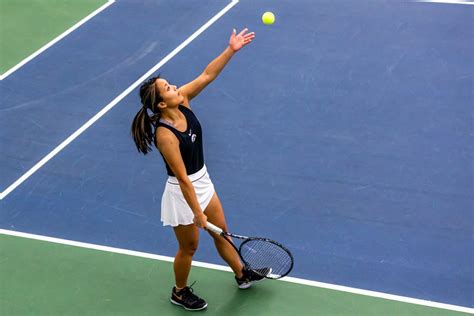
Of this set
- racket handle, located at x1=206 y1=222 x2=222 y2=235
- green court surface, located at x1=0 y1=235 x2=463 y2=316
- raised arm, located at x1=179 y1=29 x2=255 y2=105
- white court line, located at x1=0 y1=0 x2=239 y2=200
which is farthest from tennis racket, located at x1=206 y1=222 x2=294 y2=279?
white court line, located at x1=0 y1=0 x2=239 y2=200

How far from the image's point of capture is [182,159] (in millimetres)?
6199

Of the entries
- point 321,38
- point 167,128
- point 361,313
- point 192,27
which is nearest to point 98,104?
point 192,27

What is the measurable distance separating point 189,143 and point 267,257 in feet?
4.48

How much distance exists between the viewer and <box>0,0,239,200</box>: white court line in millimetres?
8955

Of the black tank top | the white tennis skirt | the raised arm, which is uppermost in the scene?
the raised arm

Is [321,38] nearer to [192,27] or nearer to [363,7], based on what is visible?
[363,7]

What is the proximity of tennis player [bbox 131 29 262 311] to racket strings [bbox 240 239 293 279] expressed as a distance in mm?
190

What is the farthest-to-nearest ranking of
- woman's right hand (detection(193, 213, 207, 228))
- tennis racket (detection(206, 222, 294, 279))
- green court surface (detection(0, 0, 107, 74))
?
green court surface (detection(0, 0, 107, 74)) < tennis racket (detection(206, 222, 294, 279)) < woman's right hand (detection(193, 213, 207, 228))

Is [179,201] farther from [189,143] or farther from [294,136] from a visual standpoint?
[294,136]

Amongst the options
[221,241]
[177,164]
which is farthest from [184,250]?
[177,164]

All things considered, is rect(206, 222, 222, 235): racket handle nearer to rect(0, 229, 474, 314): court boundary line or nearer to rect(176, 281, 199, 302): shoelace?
rect(176, 281, 199, 302): shoelace

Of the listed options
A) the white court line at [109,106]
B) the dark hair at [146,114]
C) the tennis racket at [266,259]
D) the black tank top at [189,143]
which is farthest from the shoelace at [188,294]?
the white court line at [109,106]

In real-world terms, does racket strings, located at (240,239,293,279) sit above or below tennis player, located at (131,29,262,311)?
below

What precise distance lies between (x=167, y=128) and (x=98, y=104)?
4.47 m
